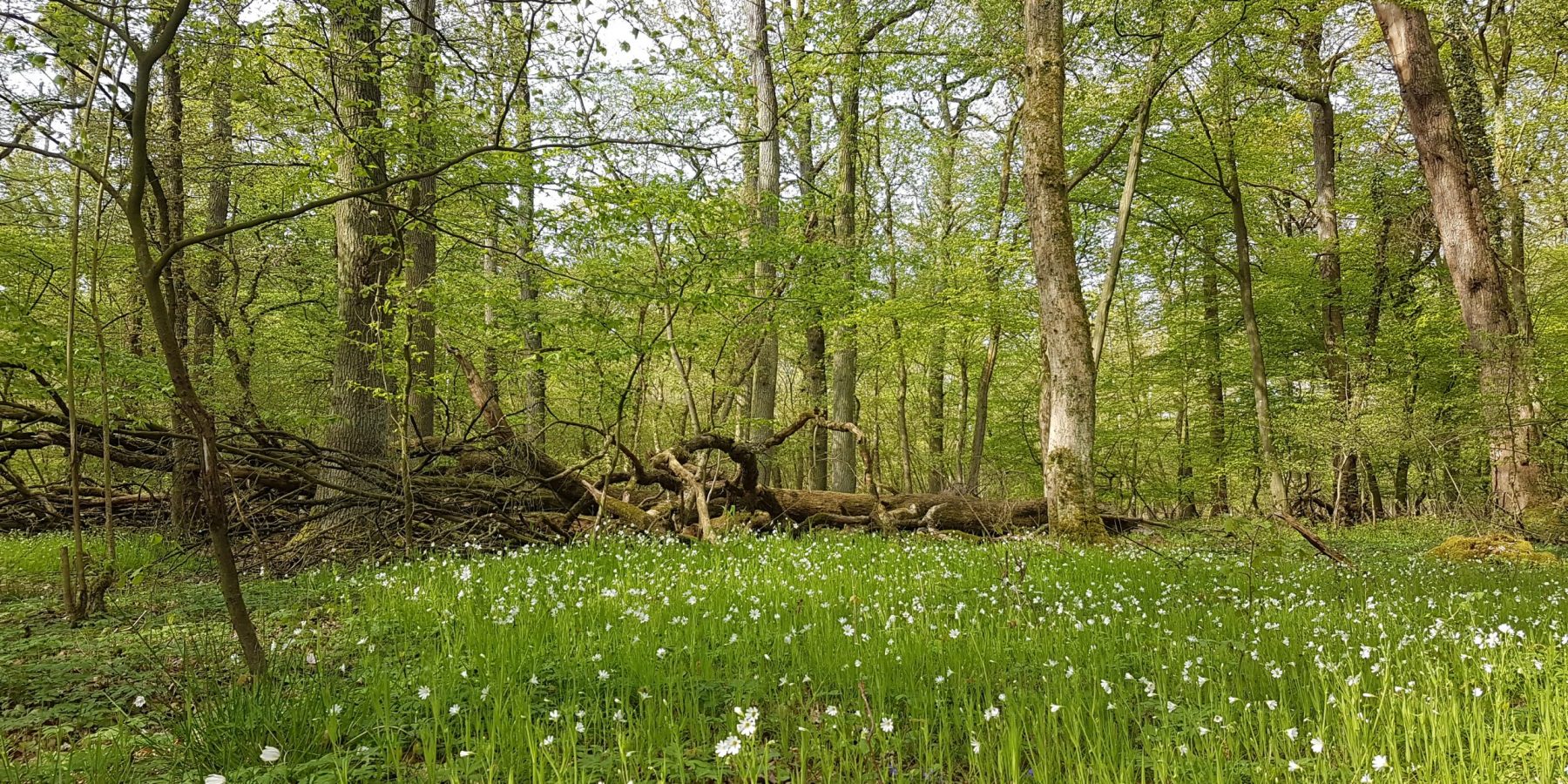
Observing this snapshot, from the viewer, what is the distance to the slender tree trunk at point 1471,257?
12.0m

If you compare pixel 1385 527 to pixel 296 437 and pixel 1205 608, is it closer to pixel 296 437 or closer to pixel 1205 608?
pixel 1205 608

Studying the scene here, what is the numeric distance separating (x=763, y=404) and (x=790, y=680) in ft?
41.5

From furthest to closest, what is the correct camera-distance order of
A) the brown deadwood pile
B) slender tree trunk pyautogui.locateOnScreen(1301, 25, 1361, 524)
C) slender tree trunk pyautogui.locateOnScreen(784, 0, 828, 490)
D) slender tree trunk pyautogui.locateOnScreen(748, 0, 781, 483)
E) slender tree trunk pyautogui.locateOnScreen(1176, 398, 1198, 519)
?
slender tree trunk pyautogui.locateOnScreen(1176, 398, 1198, 519) < slender tree trunk pyautogui.locateOnScreen(1301, 25, 1361, 524) < slender tree trunk pyautogui.locateOnScreen(784, 0, 828, 490) < slender tree trunk pyautogui.locateOnScreen(748, 0, 781, 483) < the brown deadwood pile

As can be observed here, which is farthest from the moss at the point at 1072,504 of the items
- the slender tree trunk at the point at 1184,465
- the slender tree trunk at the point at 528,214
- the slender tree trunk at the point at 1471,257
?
the slender tree trunk at the point at 1184,465

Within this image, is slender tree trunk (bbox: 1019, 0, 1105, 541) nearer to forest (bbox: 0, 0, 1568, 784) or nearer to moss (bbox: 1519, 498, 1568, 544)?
forest (bbox: 0, 0, 1568, 784)

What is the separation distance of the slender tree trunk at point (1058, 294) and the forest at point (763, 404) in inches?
2.7

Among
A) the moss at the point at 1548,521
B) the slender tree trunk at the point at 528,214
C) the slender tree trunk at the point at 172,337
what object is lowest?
the moss at the point at 1548,521

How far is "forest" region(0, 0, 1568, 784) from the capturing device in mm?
3168

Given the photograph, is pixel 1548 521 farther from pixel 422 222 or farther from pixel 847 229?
pixel 422 222

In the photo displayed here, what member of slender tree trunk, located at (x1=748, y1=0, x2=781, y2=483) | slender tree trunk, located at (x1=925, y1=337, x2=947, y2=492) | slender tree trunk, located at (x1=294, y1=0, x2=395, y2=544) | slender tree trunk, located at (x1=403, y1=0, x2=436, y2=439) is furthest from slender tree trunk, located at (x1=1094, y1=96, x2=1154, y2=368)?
slender tree trunk, located at (x1=294, y1=0, x2=395, y2=544)

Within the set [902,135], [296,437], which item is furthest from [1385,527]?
[296,437]

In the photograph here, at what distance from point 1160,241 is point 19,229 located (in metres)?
27.1

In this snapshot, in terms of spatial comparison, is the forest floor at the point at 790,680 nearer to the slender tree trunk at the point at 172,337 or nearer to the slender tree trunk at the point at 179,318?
Result: the slender tree trunk at the point at 172,337

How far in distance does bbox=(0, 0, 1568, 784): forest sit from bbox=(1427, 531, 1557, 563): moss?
14 cm
